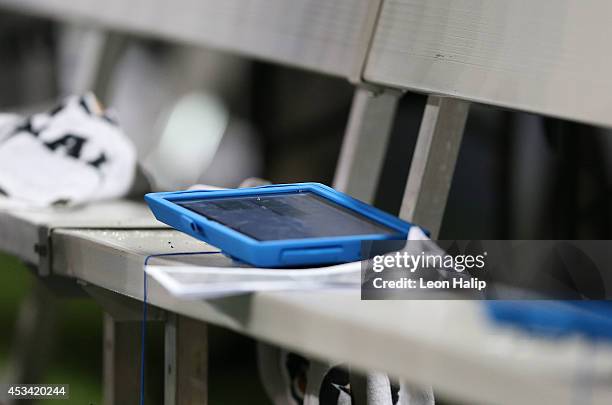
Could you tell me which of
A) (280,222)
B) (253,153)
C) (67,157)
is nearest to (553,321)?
(280,222)

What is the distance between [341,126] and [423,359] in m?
2.86

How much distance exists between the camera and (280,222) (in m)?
0.97

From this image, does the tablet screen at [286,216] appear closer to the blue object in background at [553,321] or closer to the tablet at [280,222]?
the tablet at [280,222]

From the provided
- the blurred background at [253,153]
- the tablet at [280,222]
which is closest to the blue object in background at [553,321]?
the tablet at [280,222]

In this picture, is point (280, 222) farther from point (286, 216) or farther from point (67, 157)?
point (67, 157)

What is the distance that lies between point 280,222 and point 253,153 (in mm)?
2507

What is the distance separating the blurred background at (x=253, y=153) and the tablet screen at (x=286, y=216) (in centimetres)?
64

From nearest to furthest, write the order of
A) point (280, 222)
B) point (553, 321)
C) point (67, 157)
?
1. point (553, 321)
2. point (280, 222)
3. point (67, 157)

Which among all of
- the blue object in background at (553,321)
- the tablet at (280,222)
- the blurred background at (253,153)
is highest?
the blue object in background at (553,321)

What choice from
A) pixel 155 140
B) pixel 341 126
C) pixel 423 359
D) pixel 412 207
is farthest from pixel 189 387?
pixel 341 126

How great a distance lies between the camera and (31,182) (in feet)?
5.18

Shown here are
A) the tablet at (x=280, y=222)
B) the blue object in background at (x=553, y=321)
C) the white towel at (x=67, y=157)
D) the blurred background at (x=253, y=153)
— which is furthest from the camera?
the blurred background at (x=253, y=153)

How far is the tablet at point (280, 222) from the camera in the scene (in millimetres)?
919

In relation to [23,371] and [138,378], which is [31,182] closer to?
[138,378]
